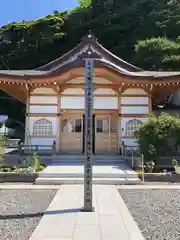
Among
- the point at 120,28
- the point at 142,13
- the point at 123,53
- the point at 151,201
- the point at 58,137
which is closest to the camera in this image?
the point at 151,201

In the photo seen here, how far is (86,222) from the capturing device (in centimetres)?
383

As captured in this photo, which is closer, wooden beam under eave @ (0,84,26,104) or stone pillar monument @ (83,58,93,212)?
stone pillar monument @ (83,58,93,212)

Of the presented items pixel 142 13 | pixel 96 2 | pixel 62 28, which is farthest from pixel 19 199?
pixel 96 2

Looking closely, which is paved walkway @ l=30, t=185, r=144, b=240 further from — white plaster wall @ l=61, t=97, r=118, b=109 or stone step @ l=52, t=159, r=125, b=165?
white plaster wall @ l=61, t=97, r=118, b=109

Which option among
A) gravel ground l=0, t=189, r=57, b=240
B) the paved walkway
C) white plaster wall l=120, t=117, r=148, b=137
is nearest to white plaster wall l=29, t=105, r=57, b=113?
white plaster wall l=120, t=117, r=148, b=137

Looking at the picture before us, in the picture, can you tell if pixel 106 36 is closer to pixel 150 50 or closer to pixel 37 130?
pixel 150 50

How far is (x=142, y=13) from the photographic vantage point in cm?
3406

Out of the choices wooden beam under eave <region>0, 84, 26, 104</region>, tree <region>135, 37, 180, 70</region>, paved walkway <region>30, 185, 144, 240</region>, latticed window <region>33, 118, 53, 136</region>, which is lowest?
paved walkway <region>30, 185, 144, 240</region>

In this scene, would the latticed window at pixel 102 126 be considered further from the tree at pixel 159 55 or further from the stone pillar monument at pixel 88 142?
the tree at pixel 159 55

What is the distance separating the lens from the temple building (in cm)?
1158

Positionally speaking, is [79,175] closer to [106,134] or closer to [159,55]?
[106,134]

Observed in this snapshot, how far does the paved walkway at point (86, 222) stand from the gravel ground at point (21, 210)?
0.16 m

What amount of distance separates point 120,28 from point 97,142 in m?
24.2

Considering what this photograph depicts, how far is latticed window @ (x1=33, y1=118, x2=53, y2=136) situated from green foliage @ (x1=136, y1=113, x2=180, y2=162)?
16.3ft
